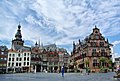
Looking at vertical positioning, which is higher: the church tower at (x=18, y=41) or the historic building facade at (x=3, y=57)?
the church tower at (x=18, y=41)

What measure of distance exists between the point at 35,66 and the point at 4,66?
53.0 feet

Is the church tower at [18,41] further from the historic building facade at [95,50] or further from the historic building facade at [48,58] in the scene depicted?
the historic building facade at [95,50]

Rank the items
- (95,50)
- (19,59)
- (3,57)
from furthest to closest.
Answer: (19,59)
(3,57)
(95,50)

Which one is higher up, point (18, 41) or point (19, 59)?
point (18, 41)

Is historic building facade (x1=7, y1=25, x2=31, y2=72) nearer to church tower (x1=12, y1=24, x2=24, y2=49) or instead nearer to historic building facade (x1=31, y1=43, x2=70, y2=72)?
historic building facade (x1=31, y1=43, x2=70, y2=72)

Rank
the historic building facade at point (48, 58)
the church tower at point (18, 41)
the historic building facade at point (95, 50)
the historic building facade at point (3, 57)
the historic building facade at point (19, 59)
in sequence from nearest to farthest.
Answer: the historic building facade at point (95, 50)
the historic building facade at point (3, 57)
the historic building facade at point (19, 59)
the historic building facade at point (48, 58)
the church tower at point (18, 41)

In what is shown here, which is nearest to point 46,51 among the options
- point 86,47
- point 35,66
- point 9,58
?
point 35,66

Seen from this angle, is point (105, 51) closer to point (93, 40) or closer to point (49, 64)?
point (93, 40)

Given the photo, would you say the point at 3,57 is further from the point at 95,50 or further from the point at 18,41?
the point at 95,50

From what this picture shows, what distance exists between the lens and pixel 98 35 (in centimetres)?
8244

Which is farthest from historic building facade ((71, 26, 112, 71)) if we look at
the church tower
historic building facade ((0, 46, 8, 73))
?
the church tower

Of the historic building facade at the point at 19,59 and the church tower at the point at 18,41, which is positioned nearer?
the historic building facade at the point at 19,59

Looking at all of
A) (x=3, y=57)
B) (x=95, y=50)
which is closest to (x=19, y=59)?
(x=3, y=57)

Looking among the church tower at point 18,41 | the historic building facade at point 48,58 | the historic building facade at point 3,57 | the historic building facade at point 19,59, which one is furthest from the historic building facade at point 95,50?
the church tower at point 18,41
